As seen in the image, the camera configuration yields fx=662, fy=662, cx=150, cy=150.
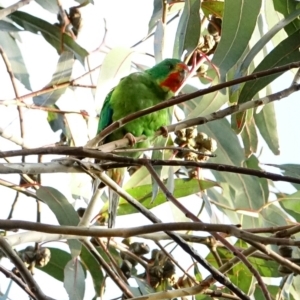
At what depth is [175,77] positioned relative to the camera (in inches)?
116

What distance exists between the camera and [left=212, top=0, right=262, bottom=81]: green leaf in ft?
6.62

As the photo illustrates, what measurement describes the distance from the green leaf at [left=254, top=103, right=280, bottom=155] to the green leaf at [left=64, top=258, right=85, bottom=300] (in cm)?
93

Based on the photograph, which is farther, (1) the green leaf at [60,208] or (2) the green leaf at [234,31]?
(1) the green leaf at [60,208]

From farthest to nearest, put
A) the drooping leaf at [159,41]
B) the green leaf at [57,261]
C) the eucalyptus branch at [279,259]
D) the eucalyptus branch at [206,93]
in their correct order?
the green leaf at [57,261] → the drooping leaf at [159,41] → the eucalyptus branch at [206,93] → the eucalyptus branch at [279,259]

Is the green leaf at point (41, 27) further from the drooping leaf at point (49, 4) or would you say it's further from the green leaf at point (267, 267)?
the green leaf at point (267, 267)

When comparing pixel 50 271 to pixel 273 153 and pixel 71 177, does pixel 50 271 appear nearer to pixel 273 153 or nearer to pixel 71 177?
pixel 71 177

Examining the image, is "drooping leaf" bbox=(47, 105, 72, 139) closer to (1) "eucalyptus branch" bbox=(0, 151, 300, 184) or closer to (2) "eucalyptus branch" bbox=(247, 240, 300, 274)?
(1) "eucalyptus branch" bbox=(0, 151, 300, 184)

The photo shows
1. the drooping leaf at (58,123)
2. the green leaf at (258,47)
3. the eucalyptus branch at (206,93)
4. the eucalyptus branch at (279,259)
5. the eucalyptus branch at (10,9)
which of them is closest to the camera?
the eucalyptus branch at (279,259)

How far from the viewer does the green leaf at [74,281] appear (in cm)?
220

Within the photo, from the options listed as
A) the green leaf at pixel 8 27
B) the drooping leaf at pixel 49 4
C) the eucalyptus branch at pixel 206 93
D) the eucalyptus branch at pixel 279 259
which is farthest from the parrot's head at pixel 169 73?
the eucalyptus branch at pixel 279 259

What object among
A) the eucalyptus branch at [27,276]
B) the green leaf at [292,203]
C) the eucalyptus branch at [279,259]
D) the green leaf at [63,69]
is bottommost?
the eucalyptus branch at [279,259]

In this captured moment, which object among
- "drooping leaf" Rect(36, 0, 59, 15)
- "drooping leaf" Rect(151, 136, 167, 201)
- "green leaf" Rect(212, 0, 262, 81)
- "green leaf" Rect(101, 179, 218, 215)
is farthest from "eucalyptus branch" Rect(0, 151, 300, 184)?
"drooping leaf" Rect(36, 0, 59, 15)

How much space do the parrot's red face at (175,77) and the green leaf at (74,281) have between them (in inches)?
39.4

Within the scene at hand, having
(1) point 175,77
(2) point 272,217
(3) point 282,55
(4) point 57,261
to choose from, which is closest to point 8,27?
(1) point 175,77
